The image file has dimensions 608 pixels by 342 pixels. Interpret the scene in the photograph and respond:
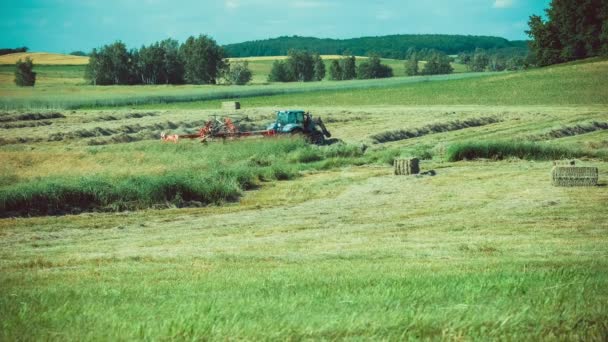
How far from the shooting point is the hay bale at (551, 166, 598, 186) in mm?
21562

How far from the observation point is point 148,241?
14836 mm

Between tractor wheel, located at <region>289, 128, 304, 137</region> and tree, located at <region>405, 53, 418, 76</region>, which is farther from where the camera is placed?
tree, located at <region>405, 53, 418, 76</region>

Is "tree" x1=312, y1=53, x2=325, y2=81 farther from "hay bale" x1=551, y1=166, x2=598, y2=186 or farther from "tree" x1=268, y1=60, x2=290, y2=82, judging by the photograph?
"hay bale" x1=551, y1=166, x2=598, y2=186

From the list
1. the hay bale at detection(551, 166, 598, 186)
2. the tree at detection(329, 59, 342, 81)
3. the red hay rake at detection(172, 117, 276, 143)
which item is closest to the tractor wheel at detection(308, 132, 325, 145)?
the red hay rake at detection(172, 117, 276, 143)

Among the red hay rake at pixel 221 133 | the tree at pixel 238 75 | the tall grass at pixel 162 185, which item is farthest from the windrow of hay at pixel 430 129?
the tree at pixel 238 75

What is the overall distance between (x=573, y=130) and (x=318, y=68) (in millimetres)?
117617

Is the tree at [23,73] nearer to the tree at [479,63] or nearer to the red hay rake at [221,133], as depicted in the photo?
the red hay rake at [221,133]

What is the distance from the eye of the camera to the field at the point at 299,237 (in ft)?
18.9

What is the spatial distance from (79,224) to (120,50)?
100042mm

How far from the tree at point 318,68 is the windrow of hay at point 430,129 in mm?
107850

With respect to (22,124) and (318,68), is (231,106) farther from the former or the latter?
(318,68)

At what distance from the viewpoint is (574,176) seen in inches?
851

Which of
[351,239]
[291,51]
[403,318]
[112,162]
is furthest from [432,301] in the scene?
[291,51]

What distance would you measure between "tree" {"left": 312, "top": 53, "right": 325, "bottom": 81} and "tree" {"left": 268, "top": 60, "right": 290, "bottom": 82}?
5650 mm
